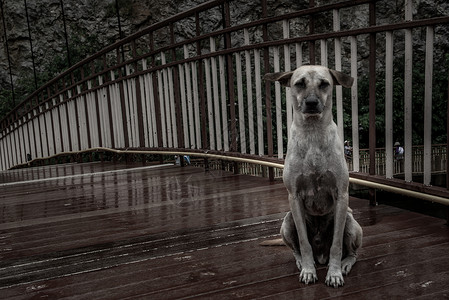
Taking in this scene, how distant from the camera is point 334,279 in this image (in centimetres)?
193

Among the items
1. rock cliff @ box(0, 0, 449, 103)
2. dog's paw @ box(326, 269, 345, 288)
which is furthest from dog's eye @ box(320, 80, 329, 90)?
rock cliff @ box(0, 0, 449, 103)

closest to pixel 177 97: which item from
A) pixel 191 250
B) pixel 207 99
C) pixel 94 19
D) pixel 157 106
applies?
pixel 157 106

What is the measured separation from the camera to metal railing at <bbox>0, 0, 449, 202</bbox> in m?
2.97

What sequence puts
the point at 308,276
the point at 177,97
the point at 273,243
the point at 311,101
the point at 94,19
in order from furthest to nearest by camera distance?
the point at 94,19 < the point at 177,97 < the point at 273,243 < the point at 308,276 < the point at 311,101

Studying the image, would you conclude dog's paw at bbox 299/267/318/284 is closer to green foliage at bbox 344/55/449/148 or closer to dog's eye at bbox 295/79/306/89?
dog's eye at bbox 295/79/306/89

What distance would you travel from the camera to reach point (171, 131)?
5.79 metres

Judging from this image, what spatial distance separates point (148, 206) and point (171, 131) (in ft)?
7.03

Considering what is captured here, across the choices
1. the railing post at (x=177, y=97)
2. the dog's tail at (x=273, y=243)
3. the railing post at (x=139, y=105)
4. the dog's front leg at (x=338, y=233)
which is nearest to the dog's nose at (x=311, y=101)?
the dog's front leg at (x=338, y=233)

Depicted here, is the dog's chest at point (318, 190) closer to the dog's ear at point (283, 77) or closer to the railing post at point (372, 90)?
the dog's ear at point (283, 77)

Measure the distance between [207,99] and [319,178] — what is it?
3023mm

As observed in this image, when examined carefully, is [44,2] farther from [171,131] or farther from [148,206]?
[148,206]

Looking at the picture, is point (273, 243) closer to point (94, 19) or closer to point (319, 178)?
point (319, 178)

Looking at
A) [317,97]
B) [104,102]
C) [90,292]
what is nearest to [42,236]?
[90,292]

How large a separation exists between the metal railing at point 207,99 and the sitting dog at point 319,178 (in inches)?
33.9
